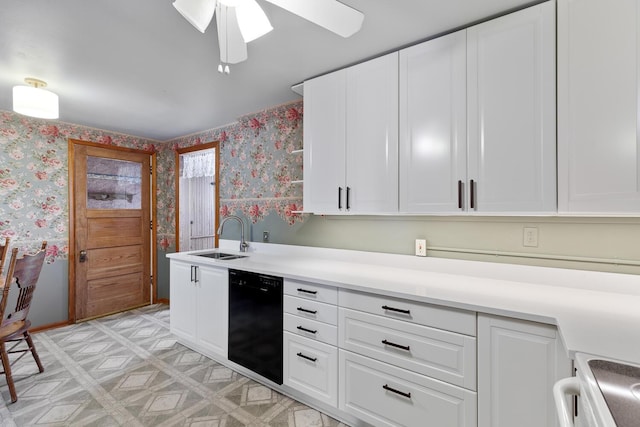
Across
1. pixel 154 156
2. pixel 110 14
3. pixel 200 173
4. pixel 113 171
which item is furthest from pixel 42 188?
pixel 110 14

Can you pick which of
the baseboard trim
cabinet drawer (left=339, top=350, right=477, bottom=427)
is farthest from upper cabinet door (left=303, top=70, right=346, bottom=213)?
the baseboard trim

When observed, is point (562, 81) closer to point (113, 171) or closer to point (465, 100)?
point (465, 100)

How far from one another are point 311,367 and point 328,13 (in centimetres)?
194

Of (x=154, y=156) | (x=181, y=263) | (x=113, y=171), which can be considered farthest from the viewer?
(x=154, y=156)

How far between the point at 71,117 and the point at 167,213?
1543 mm

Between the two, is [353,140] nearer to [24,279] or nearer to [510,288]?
[510,288]

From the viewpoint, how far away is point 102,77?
7.64 feet

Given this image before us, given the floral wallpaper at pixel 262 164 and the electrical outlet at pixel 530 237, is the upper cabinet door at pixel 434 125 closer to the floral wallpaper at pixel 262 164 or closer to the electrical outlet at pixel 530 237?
the electrical outlet at pixel 530 237

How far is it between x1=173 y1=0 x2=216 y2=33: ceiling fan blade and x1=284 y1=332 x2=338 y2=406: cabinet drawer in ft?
5.86

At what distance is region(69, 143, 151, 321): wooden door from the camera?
11.8 feet

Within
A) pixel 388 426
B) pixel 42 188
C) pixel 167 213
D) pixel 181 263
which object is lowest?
pixel 388 426

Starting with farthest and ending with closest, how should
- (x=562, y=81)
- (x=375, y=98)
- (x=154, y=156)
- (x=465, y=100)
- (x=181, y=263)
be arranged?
(x=154, y=156)
(x=181, y=263)
(x=375, y=98)
(x=465, y=100)
(x=562, y=81)

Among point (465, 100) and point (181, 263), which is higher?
point (465, 100)

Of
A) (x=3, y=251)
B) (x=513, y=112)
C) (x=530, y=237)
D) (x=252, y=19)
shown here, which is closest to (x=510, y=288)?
(x=530, y=237)
